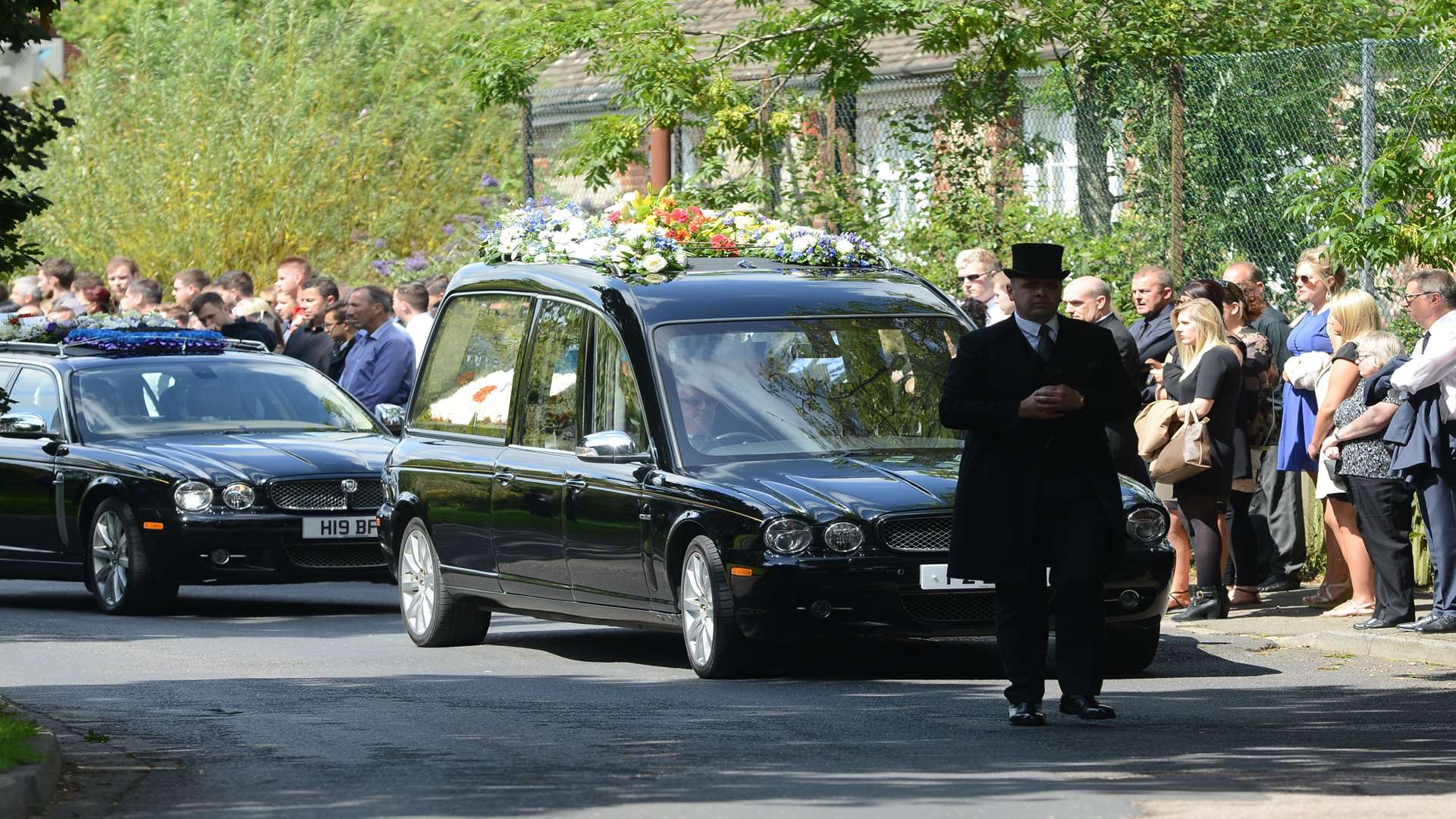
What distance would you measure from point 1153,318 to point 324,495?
494cm

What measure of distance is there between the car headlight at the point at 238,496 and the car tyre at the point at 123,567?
53 cm

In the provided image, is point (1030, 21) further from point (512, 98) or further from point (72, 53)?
point (72, 53)

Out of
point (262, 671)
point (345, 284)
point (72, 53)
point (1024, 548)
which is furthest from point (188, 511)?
point (72, 53)

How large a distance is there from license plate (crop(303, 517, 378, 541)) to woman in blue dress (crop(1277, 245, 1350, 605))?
525cm

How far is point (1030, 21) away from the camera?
20.9 metres

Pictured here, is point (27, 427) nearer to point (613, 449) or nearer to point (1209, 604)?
point (613, 449)

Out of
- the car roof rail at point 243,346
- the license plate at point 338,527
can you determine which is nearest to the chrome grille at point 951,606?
the license plate at point 338,527

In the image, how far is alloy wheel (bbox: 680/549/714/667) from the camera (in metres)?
11.9

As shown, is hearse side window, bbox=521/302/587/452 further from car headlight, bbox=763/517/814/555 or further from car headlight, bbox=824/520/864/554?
car headlight, bbox=824/520/864/554

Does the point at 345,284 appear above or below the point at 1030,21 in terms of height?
below

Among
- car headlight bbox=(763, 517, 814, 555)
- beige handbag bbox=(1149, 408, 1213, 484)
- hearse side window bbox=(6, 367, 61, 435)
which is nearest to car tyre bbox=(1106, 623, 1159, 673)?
car headlight bbox=(763, 517, 814, 555)

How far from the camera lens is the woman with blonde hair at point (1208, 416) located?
48.2 feet

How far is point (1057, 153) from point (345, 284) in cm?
1209

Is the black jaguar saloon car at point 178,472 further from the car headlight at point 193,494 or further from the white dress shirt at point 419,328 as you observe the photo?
the white dress shirt at point 419,328
